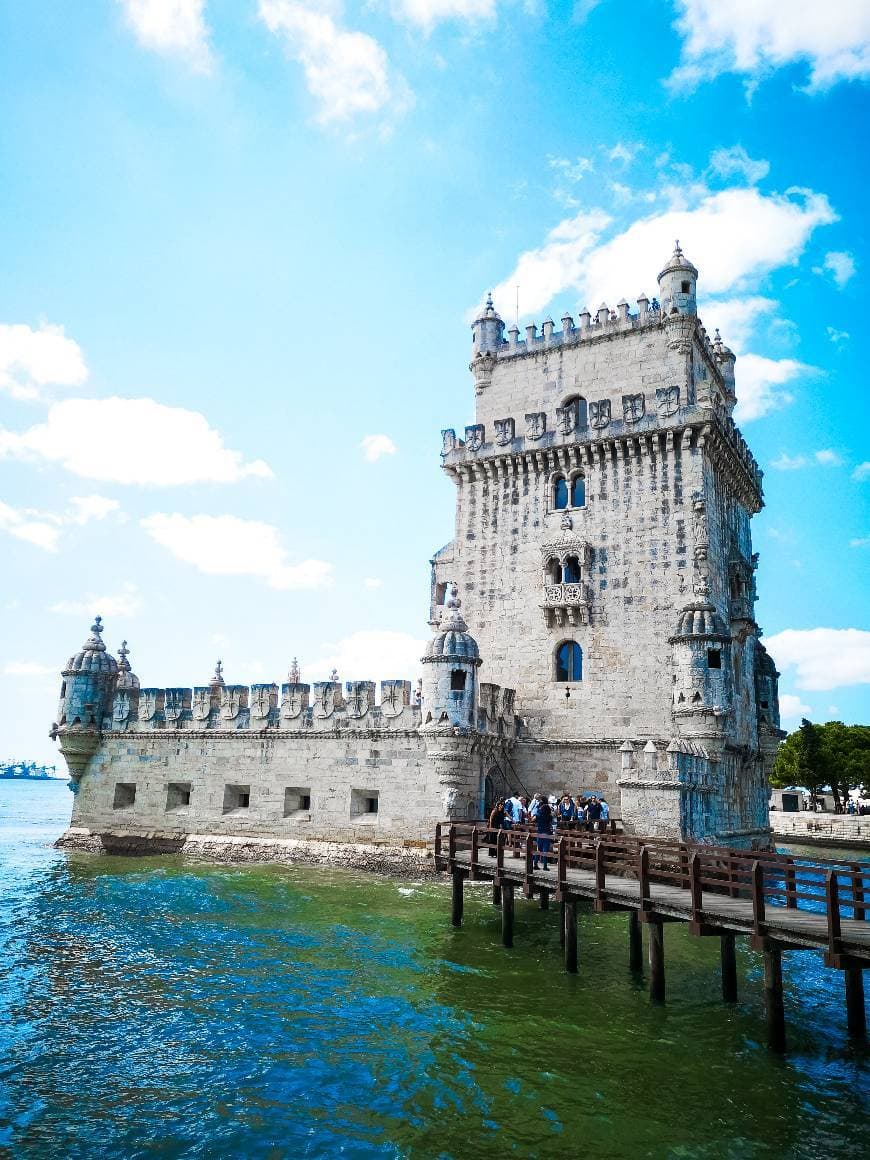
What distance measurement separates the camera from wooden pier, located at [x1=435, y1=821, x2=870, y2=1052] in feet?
42.3

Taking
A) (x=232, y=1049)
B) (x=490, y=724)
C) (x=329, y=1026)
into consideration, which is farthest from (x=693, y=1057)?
(x=490, y=724)

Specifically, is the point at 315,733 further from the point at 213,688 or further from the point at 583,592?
the point at 583,592

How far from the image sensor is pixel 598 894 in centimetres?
1670

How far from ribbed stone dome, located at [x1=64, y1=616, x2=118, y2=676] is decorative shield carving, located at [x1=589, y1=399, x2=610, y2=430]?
21595 mm

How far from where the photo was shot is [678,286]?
31984mm

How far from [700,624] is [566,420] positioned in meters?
9.32

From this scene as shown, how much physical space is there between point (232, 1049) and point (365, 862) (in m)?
15.2

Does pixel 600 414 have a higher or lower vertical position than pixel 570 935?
higher

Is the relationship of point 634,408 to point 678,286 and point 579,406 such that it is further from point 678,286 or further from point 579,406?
point 678,286

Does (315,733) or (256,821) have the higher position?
(315,733)

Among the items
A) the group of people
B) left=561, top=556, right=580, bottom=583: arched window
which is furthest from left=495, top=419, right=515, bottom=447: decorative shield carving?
the group of people

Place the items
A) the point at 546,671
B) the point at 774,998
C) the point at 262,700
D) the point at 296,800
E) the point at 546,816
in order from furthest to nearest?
the point at 262,700 → the point at 296,800 → the point at 546,671 → the point at 546,816 → the point at 774,998

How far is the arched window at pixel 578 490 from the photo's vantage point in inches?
1248

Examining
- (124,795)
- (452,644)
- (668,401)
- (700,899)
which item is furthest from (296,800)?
(668,401)
